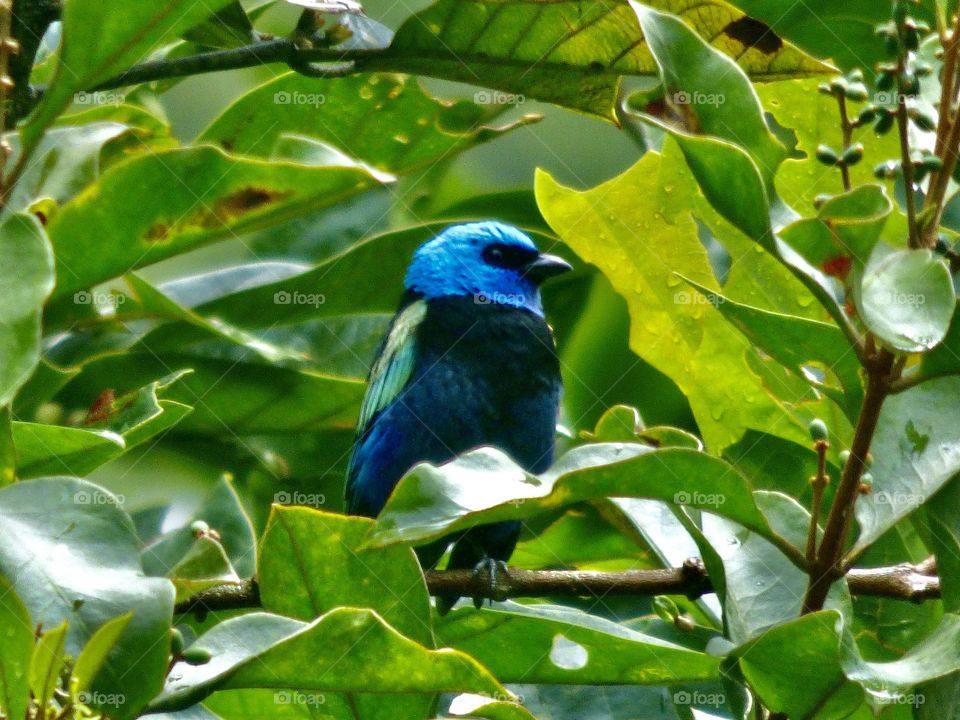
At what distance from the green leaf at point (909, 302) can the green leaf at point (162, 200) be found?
4.04ft

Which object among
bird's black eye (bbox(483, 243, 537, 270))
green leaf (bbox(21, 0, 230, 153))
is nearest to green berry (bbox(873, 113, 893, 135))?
green leaf (bbox(21, 0, 230, 153))

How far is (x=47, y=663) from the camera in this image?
A: 1690mm

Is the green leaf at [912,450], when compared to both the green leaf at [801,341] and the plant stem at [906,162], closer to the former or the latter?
the green leaf at [801,341]

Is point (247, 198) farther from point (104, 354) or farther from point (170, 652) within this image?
point (170, 652)

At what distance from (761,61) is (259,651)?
1488 millimetres

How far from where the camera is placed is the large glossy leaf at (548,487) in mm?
1642

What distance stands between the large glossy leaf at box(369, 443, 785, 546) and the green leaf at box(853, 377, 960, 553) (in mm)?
187

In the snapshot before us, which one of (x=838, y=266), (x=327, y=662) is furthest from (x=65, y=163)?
(x=838, y=266)

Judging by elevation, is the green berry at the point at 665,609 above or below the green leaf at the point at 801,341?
below

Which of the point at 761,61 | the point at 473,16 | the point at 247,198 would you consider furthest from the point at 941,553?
the point at 247,198

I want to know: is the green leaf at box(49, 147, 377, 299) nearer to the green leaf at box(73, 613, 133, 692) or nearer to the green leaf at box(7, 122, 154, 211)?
the green leaf at box(7, 122, 154, 211)

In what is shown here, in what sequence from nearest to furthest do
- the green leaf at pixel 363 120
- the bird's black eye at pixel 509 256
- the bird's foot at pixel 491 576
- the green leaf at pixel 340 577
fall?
the green leaf at pixel 340 577 < the bird's foot at pixel 491 576 < the green leaf at pixel 363 120 < the bird's black eye at pixel 509 256

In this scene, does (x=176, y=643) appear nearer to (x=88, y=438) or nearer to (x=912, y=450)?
(x=88, y=438)

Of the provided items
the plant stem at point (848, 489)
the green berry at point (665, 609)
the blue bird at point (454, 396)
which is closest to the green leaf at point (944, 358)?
the plant stem at point (848, 489)
